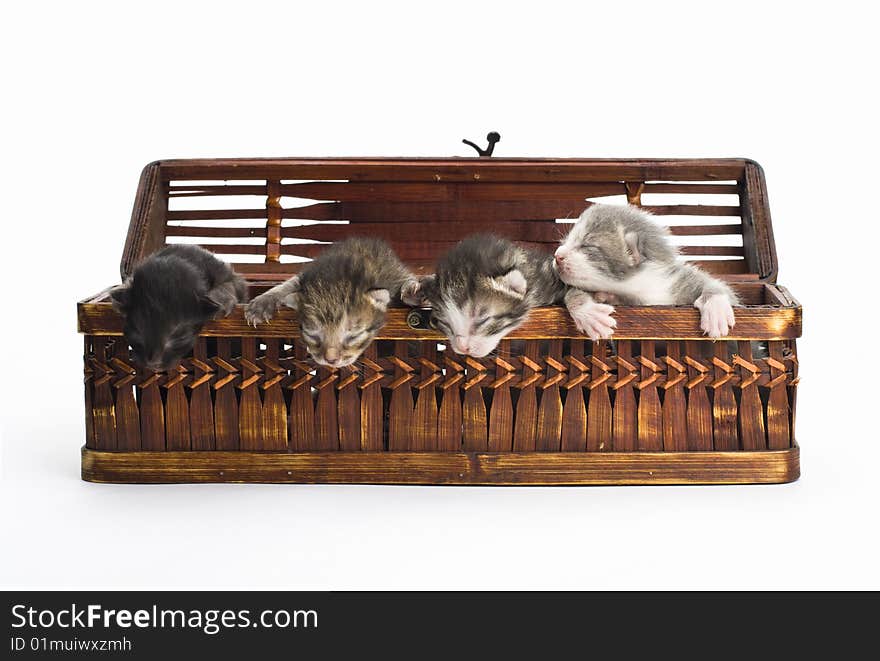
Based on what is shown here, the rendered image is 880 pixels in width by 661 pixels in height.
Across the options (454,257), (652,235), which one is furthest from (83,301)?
(652,235)

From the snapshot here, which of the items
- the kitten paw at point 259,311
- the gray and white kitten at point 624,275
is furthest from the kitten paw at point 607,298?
the kitten paw at point 259,311

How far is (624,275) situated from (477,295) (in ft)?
1.44

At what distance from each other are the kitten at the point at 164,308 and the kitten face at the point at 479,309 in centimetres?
59

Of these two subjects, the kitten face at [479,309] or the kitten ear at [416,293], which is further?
the kitten ear at [416,293]

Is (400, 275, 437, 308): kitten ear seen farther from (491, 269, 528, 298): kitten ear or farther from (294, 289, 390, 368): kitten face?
(491, 269, 528, 298): kitten ear

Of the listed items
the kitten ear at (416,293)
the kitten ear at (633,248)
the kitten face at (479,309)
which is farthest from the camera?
the kitten ear at (633,248)

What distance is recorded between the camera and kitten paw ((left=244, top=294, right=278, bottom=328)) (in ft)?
10.6

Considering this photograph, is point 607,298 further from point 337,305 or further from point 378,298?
point 337,305

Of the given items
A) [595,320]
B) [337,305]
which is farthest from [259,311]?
[595,320]

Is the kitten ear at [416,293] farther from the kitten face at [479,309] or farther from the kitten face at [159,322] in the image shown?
the kitten face at [159,322]

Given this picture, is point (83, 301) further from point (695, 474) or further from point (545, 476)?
point (695, 474)

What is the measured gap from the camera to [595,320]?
10.5 feet

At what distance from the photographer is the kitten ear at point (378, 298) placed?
316cm

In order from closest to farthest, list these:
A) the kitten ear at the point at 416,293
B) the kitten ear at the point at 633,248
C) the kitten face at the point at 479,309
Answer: the kitten face at the point at 479,309
the kitten ear at the point at 416,293
the kitten ear at the point at 633,248
